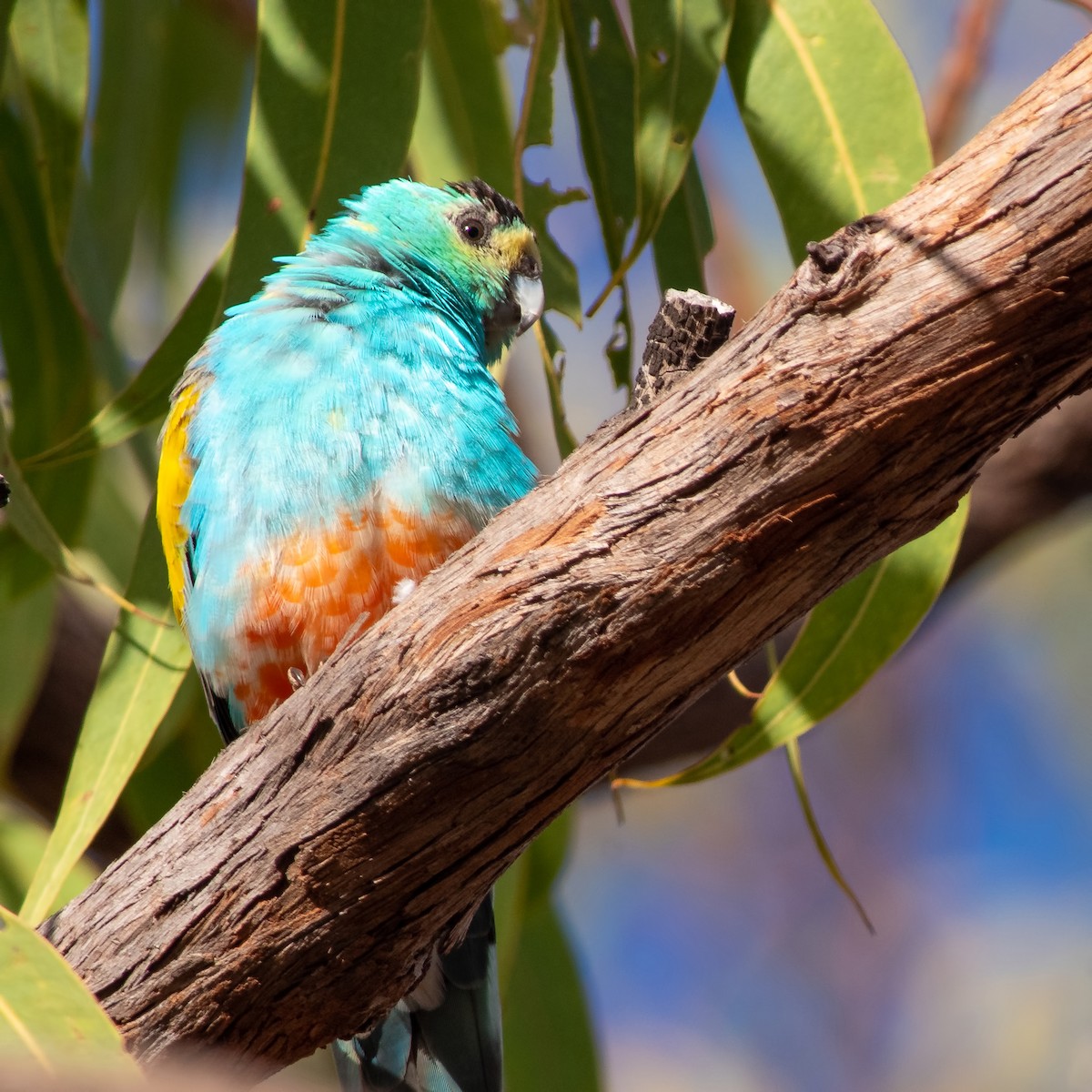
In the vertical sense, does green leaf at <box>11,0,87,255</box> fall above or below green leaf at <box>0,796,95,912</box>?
above

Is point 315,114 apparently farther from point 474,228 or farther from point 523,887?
point 523,887

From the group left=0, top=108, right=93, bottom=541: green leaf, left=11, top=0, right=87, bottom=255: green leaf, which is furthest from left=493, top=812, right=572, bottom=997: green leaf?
left=11, top=0, right=87, bottom=255: green leaf

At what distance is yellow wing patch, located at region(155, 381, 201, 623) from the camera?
2.49m

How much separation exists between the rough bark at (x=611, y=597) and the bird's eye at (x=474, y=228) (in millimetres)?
1244

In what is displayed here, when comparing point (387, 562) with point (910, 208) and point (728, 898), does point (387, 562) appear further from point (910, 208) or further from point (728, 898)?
point (728, 898)

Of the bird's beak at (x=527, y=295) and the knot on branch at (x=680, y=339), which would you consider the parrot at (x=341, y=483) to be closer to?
the bird's beak at (x=527, y=295)

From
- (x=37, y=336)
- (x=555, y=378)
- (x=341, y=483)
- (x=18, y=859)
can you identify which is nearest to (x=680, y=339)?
(x=341, y=483)

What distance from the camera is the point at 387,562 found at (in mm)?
2211

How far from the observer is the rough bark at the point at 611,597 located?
153 cm

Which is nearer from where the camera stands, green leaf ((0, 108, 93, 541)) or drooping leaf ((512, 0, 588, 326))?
drooping leaf ((512, 0, 588, 326))

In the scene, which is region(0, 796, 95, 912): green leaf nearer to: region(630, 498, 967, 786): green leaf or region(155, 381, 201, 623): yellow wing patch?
region(155, 381, 201, 623): yellow wing patch

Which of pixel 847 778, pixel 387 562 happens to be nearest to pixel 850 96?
pixel 387 562

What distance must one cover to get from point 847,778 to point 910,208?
6.80 m

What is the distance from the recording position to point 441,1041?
8.10ft
